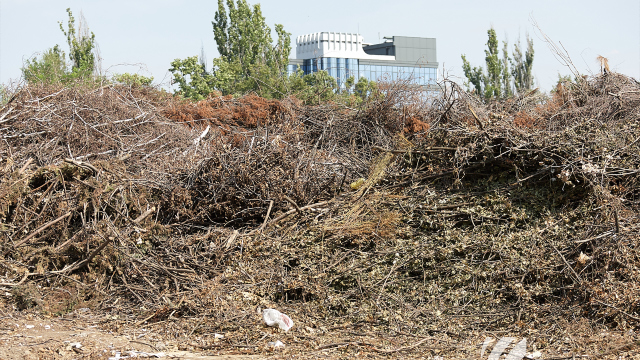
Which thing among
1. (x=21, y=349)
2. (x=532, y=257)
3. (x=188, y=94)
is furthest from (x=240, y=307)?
(x=188, y=94)

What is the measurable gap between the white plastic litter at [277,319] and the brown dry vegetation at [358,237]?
84mm

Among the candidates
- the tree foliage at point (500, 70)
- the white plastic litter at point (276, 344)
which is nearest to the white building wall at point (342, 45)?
the tree foliage at point (500, 70)

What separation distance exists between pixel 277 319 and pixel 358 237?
151 cm

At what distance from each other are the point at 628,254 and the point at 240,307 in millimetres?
3848

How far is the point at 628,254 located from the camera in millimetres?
5305

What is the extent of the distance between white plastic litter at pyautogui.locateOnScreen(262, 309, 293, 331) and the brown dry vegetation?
0.08 m

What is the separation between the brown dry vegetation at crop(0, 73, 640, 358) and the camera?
5.05m

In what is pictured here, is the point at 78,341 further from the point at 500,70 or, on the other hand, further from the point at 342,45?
the point at 342,45

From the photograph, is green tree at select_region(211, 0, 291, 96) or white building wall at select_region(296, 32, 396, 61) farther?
white building wall at select_region(296, 32, 396, 61)

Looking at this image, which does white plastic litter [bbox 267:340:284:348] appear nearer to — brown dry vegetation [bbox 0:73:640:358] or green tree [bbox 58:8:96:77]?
brown dry vegetation [bbox 0:73:640:358]

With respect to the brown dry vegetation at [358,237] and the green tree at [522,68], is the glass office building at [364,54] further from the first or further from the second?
the brown dry vegetation at [358,237]

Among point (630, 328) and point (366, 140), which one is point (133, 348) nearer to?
point (630, 328)

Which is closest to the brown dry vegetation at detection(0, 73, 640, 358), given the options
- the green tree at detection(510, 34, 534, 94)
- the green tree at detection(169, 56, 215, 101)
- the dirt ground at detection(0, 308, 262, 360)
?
the dirt ground at detection(0, 308, 262, 360)

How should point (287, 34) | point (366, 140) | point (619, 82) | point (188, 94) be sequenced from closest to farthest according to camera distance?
1. point (619, 82)
2. point (366, 140)
3. point (188, 94)
4. point (287, 34)
